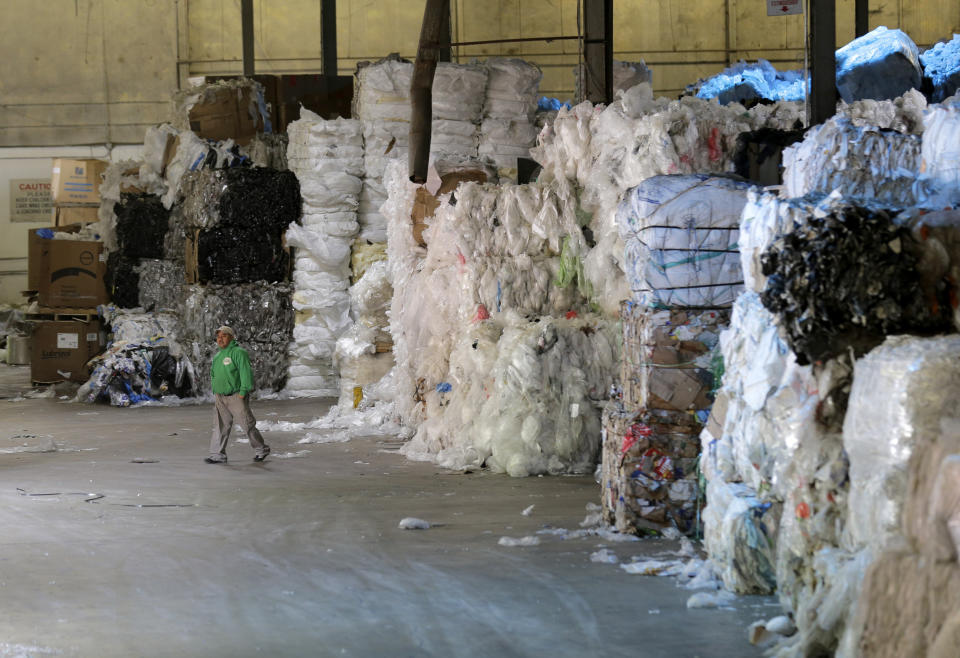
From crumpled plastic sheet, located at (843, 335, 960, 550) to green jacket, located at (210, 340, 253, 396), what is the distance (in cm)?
607

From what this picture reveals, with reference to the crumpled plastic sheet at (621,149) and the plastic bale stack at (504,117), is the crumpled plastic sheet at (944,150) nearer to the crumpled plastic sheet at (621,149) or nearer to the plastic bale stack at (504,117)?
the crumpled plastic sheet at (621,149)

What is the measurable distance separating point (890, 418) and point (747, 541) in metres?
1.33

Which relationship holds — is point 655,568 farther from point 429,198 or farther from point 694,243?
point 429,198

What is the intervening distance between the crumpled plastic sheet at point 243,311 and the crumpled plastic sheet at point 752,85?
213 inches

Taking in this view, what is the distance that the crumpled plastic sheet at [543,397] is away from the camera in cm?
810

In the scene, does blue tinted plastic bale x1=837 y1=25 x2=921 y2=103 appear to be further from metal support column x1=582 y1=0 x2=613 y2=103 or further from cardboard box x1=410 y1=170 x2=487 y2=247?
cardboard box x1=410 y1=170 x2=487 y2=247

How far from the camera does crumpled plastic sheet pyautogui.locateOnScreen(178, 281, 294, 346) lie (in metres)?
13.5

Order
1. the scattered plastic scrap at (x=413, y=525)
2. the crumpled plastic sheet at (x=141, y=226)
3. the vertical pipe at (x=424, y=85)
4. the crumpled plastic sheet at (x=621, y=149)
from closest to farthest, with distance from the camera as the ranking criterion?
the scattered plastic scrap at (x=413, y=525) < the crumpled plastic sheet at (x=621, y=149) < the vertical pipe at (x=424, y=85) < the crumpled plastic sheet at (x=141, y=226)

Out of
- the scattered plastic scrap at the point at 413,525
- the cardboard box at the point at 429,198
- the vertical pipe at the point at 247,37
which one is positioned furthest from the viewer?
the vertical pipe at the point at 247,37

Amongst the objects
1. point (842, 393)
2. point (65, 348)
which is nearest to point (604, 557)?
point (842, 393)

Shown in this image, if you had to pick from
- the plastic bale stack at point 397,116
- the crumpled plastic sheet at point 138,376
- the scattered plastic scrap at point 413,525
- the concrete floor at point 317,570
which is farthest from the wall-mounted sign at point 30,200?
the scattered plastic scrap at point 413,525

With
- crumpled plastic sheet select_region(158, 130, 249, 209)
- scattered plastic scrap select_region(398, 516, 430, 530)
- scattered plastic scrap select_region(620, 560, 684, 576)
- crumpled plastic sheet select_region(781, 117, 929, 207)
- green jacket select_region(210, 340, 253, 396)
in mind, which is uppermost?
crumpled plastic sheet select_region(158, 130, 249, 209)

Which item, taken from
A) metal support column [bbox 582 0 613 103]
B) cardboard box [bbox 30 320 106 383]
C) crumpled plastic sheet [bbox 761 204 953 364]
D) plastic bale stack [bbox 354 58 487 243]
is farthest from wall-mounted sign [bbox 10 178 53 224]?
crumpled plastic sheet [bbox 761 204 953 364]

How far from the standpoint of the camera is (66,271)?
1459cm
